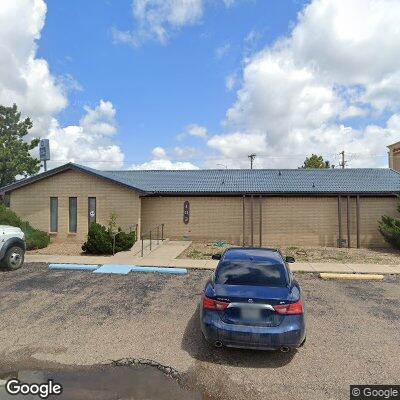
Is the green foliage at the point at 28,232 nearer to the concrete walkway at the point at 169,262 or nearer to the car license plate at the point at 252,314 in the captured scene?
the concrete walkway at the point at 169,262


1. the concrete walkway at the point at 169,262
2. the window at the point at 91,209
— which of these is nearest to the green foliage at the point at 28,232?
the concrete walkway at the point at 169,262

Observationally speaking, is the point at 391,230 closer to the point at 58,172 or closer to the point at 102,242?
the point at 102,242

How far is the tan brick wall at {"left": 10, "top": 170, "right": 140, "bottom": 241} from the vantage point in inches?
727

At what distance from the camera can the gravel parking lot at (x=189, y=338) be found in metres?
4.75

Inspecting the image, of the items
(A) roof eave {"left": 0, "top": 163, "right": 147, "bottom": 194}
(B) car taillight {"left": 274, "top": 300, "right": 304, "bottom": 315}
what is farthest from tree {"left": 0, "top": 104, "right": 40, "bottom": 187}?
(B) car taillight {"left": 274, "top": 300, "right": 304, "bottom": 315}

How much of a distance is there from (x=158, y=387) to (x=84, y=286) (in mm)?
5985

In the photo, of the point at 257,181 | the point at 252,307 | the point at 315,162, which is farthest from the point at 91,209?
the point at 315,162

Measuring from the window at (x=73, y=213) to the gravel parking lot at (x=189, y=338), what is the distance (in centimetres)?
911

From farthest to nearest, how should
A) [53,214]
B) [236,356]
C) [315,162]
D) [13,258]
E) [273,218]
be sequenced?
[315,162], [273,218], [53,214], [13,258], [236,356]

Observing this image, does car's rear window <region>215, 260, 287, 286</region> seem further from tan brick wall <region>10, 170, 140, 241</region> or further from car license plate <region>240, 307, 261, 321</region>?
tan brick wall <region>10, 170, 140, 241</region>

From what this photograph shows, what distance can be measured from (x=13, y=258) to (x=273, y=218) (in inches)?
544

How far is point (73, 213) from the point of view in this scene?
18938mm

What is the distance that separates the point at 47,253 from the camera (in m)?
15.4

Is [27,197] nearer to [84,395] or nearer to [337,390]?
[84,395]
